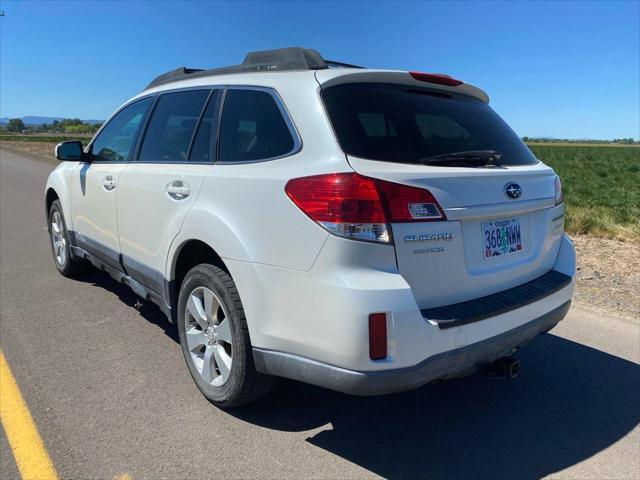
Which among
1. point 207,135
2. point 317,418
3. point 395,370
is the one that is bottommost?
point 317,418

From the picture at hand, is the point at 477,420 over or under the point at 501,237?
under

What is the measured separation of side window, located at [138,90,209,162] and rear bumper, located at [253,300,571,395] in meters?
1.57

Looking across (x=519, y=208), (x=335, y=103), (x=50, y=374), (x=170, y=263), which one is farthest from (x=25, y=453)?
(x=519, y=208)

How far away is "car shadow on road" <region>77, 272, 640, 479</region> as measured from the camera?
262 cm

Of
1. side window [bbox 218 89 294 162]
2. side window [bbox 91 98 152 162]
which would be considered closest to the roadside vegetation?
side window [bbox 91 98 152 162]

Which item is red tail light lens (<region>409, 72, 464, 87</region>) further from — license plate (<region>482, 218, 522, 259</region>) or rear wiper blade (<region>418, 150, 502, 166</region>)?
license plate (<region>482, 218, 522, 259</region>)

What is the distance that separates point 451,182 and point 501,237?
48cm

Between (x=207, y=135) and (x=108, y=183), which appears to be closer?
(x=207, y=135)

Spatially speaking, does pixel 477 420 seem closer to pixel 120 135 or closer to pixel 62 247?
pixel 120 135

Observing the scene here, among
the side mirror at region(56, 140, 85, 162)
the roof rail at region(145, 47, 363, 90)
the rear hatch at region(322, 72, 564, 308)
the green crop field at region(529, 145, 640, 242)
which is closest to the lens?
the rear hatch at region(322, 72, 564, 308)

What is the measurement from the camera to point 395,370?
7.42 feet

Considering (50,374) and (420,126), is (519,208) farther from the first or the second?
(50,374)

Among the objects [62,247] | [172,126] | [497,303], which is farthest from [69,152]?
[497,303]

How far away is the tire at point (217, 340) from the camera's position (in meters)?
2.75
